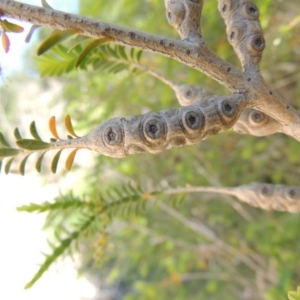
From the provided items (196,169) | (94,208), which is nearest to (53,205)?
(94,208)

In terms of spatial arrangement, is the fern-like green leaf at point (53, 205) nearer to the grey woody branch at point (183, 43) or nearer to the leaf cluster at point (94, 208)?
the leaf cluster at point (94, 208)

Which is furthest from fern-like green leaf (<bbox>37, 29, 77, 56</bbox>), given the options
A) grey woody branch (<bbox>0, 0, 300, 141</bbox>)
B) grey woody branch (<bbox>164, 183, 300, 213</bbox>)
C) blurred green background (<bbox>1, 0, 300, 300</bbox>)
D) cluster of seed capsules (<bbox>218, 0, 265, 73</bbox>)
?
blurred green background (<bbox>1, 0, 300, 300</bbox>)

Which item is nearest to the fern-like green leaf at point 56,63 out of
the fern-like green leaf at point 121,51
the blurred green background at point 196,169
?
the fern-like green leaf at point 121,51

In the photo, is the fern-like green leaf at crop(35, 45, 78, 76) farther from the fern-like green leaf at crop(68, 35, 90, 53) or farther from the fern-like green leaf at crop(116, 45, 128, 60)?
the fern-like green leaf at crop(68, 35, 90, 53)

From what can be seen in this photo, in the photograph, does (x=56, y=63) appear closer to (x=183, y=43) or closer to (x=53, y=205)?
(x=53, y=205)

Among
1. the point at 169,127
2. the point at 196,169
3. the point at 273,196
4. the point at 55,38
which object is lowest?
the point at 196,169

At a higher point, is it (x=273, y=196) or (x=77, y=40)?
(x=77, y=40)

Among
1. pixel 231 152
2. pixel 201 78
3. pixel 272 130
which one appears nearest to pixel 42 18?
pixel 272 130

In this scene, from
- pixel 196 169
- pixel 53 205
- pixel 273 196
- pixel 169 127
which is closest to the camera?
pixel 169 127
